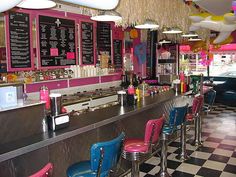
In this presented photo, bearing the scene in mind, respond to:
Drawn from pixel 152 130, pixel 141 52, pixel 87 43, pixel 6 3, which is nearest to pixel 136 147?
pixel 152 130

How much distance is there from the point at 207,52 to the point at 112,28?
5.63 metres

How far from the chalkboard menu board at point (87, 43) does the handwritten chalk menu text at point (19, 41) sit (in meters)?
1.38

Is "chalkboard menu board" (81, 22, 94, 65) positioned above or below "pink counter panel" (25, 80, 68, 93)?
above

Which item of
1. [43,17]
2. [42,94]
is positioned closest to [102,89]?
[43,17]

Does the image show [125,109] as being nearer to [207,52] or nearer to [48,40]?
[48,40]

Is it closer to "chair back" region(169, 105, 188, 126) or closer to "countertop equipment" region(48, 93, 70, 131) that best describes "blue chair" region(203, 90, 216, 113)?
"chair back" region(169, 105, 188, 126)

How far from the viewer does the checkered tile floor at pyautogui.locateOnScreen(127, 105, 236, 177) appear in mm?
3695

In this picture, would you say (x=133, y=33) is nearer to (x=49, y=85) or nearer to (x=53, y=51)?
(x=53, y=51)

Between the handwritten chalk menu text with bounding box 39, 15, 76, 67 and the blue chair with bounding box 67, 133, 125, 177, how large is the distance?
3022 mm

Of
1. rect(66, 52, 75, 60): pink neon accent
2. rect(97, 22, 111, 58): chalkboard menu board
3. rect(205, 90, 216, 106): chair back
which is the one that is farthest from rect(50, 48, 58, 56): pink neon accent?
rect(205, 90, 216, 106): chair back

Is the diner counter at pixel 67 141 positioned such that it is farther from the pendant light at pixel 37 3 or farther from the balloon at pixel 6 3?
the pendant light at pixel 37 3

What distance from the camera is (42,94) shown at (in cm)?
240

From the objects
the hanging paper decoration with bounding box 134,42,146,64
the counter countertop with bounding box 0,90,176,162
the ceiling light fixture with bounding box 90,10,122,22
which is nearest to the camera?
the counter countertop with bounding box 0,90,176,162

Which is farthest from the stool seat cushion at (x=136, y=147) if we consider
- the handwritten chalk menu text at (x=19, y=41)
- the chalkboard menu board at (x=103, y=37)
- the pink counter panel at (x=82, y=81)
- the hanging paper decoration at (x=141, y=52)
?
the hanging paper decoration at (x=141, y=52)
